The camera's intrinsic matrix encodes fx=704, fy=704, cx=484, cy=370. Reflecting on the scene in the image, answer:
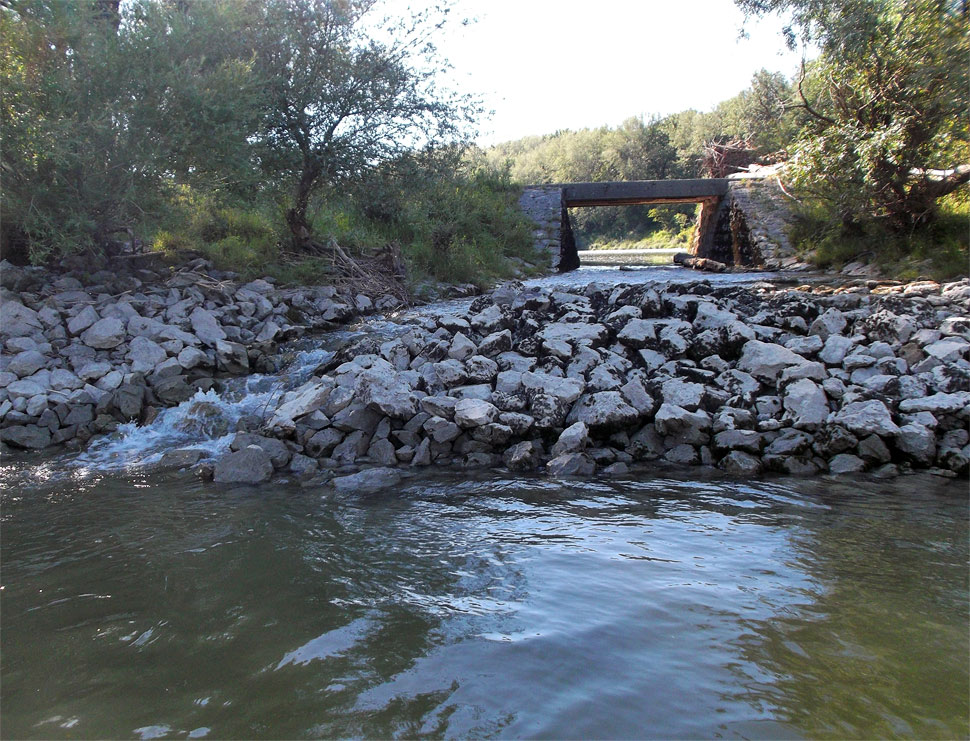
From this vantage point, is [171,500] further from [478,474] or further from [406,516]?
[478,474]

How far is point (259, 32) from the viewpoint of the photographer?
47.9 ft

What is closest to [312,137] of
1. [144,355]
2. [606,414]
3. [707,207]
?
[144,355]

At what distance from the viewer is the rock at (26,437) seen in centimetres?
855

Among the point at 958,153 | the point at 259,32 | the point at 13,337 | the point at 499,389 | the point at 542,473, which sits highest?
the point at 259,32

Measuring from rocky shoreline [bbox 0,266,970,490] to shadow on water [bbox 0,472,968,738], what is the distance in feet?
2.55

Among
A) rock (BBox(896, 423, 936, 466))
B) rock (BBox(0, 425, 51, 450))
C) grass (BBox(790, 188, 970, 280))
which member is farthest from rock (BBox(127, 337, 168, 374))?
grass (BBox(790, 188, 970, 280))

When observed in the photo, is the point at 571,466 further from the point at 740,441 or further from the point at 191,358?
the point at 191,358

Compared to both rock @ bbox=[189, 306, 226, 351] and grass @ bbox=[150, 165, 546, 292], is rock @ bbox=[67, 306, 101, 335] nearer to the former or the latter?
rock @ bbox=[189, 306, 226, 351]

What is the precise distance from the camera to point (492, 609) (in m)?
4.27

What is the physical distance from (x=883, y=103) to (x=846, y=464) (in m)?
11.4

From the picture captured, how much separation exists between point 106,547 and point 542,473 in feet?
12.8

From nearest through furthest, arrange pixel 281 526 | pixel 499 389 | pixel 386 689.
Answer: pixel 386 689 → pixel 281 526 → pixel 499 389

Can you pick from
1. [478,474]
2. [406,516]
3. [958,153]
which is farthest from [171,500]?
[958,153]

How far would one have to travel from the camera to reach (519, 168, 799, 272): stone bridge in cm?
2267
